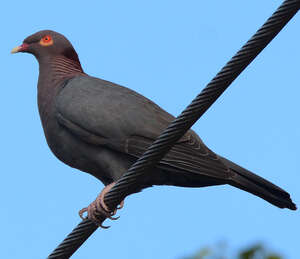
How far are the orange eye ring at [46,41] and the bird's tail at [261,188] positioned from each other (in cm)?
271

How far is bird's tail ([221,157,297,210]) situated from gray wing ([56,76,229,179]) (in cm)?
14

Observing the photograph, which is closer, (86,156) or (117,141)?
(117,141)

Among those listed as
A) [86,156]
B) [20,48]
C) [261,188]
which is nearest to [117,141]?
[86,156]

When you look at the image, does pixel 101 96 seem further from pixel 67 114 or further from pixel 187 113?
pixel 187 113

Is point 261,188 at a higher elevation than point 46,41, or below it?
higher

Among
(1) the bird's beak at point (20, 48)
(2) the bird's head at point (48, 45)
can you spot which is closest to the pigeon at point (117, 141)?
(2) the bird's head at point (48, 45)

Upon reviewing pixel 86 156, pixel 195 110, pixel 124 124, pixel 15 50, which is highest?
pixel 195 110

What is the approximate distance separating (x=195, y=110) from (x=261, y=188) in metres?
1.88

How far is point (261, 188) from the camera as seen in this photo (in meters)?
5.70

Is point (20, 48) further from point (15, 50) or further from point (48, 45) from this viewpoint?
point (48, 45)

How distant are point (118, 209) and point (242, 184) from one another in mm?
1007

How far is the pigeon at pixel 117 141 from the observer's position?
5684mm

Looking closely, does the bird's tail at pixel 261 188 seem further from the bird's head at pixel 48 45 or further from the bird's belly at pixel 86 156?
the bird's head at pixel 48 45

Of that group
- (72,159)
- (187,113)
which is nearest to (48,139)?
Result: (72,159)
